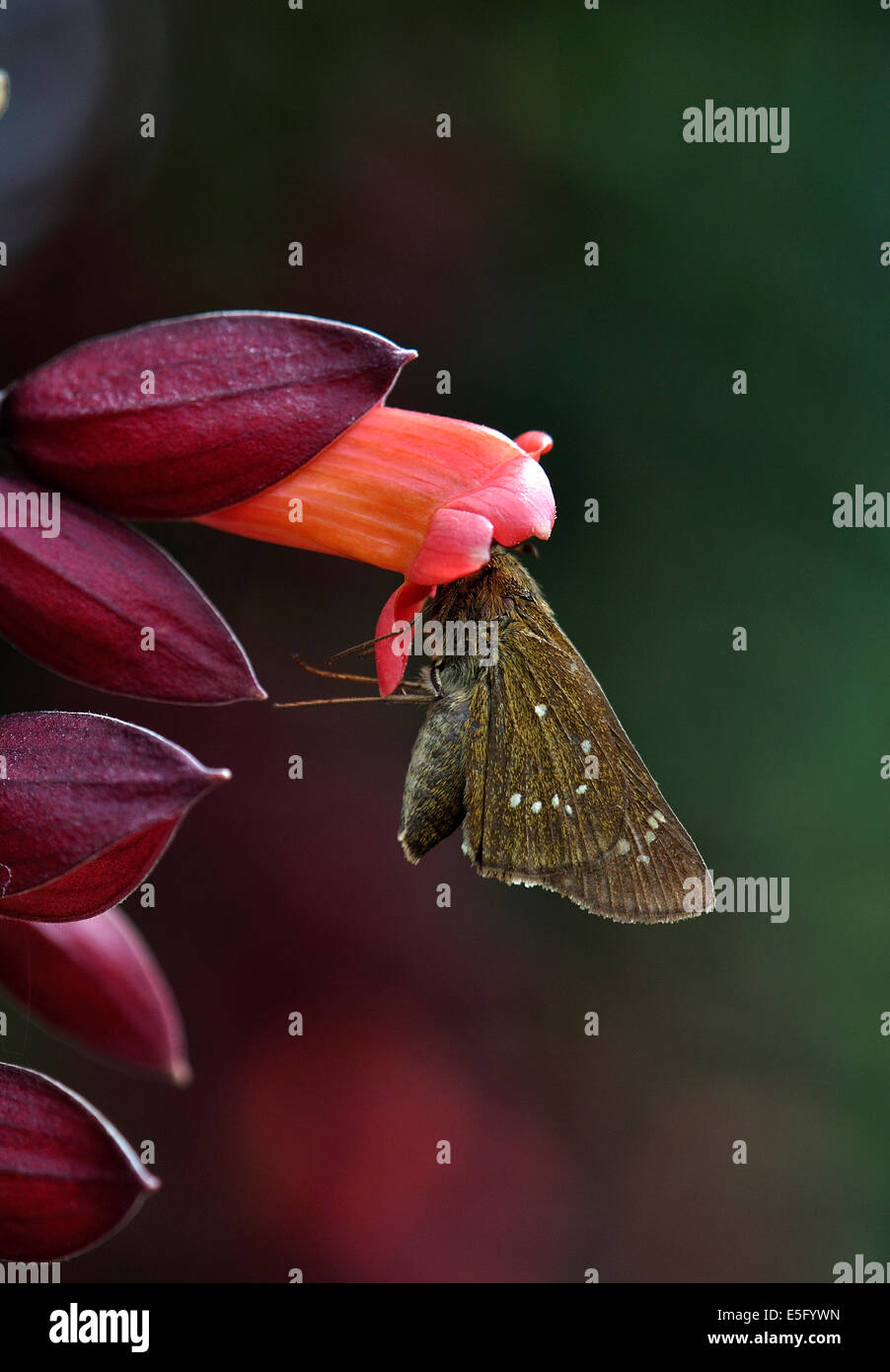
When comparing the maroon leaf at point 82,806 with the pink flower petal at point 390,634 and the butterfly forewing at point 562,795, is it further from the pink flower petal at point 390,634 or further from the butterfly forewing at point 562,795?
the butterfly forewing at point 562,795

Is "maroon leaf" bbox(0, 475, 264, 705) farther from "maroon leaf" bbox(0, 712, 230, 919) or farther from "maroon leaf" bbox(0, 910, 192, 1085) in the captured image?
"maroon leaf" bbox(0, 910, 192, 1085)

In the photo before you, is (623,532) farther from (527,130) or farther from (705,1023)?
(705,1023)

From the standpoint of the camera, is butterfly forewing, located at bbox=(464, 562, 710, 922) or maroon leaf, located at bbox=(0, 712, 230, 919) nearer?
maroon leaf, located at bbox=(0, 712, 230, 919)

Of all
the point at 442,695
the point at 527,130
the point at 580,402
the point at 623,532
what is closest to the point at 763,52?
the point at 527,130

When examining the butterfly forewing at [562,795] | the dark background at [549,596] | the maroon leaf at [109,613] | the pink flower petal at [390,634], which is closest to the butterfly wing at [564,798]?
the butterfly forewing at [562,795]

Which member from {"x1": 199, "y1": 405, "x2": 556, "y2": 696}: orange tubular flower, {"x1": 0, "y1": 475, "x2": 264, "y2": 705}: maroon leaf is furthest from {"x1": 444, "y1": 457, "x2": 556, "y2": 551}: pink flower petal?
{"x1": 0, "y1": 475, "x2": 264, "y2": 705}: maroon leaf

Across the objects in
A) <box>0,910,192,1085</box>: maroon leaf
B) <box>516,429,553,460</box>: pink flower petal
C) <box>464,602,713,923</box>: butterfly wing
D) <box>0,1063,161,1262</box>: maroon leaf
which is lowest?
<box>0,1063,161,1262</box>: maroon leaf

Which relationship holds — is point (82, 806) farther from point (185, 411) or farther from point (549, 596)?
point (549, 596)
